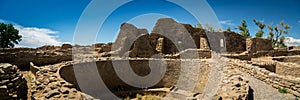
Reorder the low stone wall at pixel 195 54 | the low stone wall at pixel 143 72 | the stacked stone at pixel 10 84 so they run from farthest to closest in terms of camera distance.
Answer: the low stone wall at pixel 195 54 → the low stone wall at pixel 143 72 → the stacked stone at pixel 10 84

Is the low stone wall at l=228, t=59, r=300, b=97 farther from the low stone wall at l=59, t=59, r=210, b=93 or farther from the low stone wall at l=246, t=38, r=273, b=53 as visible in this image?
the low stone wall at l=246, t=38, r=273, b=53

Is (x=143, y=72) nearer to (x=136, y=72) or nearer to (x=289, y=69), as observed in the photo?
(x=136, y=72)

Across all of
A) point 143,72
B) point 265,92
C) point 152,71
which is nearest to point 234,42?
point 152,71

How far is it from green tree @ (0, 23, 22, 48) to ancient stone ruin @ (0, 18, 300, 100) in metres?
14.4

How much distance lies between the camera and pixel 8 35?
99.2 feet

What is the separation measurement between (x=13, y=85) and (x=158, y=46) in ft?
52.4

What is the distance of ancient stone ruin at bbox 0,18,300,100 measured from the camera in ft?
19.9

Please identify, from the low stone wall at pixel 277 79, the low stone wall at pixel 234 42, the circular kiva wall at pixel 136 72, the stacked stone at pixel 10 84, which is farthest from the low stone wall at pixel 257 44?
the stacked stone at pixel 10 84

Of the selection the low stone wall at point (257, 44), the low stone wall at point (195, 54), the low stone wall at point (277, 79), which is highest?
the low stone wall at point (257, 44)

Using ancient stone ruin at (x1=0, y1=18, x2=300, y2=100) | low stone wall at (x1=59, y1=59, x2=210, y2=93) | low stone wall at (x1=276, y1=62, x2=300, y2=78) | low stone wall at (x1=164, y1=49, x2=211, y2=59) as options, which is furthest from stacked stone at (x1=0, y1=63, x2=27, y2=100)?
low stone wall at (x1=276, y1=62, x2=300, y2=78)

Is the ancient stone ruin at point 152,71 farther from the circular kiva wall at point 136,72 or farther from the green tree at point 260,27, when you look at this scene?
the green tree at point 260,27

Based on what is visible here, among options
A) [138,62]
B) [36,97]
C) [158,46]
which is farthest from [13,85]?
[158,46]

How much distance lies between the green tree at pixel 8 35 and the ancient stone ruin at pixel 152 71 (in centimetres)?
1436

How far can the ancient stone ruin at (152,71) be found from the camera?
6074mm
